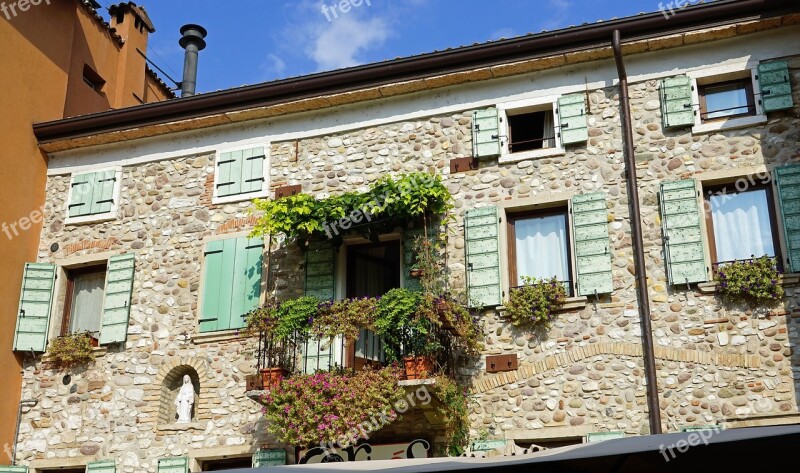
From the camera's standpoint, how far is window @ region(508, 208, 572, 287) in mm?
11555

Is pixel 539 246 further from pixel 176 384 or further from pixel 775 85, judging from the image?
pixel 176 384

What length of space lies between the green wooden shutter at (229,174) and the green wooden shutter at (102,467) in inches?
152

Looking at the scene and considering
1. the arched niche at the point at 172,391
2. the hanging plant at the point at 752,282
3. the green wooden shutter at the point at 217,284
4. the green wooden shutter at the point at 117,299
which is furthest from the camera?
the green wooden shutter at the point at 117,299

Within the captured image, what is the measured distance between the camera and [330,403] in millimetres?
10734

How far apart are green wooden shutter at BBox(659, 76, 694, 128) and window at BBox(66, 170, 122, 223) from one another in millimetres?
7746

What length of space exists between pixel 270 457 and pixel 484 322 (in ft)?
10.1

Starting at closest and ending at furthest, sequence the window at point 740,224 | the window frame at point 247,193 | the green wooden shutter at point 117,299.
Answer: the window at point 740,224 < the green wooden shutter at point 117,299 < the window frame at point 247,193

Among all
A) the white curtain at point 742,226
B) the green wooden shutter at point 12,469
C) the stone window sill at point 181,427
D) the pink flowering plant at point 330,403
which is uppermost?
the white curtain at point 742,226

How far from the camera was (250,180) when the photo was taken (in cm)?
1319

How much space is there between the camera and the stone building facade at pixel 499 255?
10570 mm

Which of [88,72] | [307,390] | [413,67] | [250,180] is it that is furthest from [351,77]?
[88,72]

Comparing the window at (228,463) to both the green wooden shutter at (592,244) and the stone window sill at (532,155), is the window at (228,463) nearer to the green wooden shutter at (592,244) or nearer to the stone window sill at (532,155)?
the green wooden shutter at (592,244)

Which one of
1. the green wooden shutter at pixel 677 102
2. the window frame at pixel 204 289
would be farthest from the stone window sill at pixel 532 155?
the window frame at pixel 204 289

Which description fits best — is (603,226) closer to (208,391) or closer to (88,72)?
(208,391)
